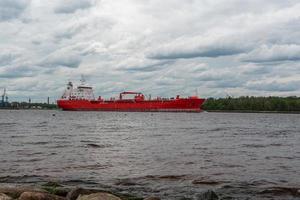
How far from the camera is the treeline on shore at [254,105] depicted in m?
159

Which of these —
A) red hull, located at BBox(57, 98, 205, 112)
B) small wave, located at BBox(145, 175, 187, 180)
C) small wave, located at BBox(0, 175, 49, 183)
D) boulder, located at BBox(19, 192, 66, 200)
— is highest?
red hull, located at BBox(57, 98, 205, 112)

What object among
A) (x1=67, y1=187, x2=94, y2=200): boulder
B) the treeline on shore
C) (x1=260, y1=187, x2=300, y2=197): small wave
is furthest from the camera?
the treeline on shore

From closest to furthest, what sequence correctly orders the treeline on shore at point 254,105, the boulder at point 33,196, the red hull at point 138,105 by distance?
the boulder at point 33,196, the red hull at point 138,105, the treeline on shore at point 254,105

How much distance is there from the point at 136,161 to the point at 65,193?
30.7 ft

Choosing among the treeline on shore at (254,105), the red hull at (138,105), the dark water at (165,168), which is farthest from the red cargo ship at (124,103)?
the dark water at (165,168)

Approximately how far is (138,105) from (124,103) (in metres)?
5.24

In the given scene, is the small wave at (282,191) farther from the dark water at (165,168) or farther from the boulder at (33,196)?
the boulder at (33,196)

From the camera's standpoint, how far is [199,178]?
50.4ft

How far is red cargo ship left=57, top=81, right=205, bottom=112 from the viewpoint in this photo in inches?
4908

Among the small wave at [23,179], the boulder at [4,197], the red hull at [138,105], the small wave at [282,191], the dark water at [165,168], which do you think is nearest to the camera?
the boulder at [4,197]

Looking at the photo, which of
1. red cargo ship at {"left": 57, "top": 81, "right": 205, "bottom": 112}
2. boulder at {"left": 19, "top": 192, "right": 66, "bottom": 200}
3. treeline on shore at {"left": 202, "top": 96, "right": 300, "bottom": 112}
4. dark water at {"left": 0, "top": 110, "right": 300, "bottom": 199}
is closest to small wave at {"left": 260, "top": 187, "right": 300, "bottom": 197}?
dark water at {"left": 0, "top": 110, "right": 300, "bottom": 199}

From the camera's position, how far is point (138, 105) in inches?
5027

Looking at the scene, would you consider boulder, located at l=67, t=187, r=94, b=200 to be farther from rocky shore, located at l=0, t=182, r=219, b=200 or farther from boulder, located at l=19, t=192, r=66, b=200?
boulder, located at l=19, t=192, r=66, b=200

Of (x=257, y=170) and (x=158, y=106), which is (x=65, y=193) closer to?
(x=257, y=170)
